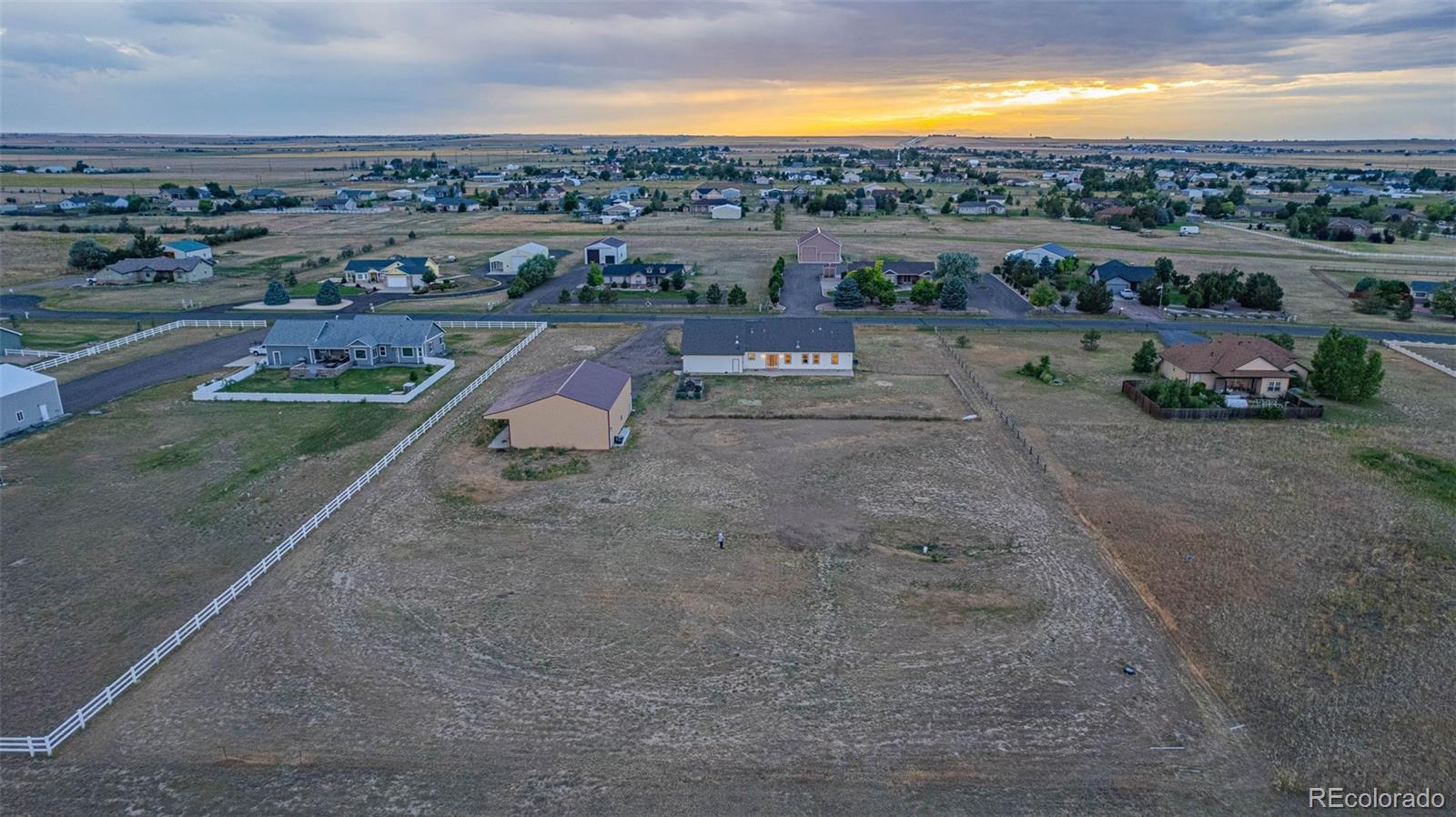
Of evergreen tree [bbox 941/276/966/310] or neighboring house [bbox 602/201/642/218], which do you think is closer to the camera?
evergreen tree [bbox 941/276/966/310]

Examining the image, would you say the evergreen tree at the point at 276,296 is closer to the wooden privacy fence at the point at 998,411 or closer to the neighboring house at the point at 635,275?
the neighboring house at the point at 635,275

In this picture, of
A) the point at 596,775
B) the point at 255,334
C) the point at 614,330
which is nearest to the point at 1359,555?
the point at 596,775

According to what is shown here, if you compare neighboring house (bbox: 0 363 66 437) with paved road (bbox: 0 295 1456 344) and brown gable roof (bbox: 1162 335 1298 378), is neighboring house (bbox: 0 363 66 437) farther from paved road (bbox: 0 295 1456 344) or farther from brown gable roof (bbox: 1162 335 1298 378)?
brown gable roof (bbox: 1162 335 1298 378)

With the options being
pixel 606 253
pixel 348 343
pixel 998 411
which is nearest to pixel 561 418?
pixel 348 343

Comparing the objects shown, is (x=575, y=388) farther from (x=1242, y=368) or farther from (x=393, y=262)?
(x=393, y=262)

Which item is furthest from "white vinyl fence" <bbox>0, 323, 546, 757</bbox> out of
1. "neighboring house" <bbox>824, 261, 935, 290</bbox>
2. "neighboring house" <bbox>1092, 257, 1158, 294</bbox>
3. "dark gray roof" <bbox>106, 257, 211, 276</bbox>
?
"neighboring house" <bbox>1092, 257, 1158, 294</bbox>

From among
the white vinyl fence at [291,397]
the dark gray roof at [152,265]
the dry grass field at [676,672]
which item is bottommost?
the dry grass field at [676,672]

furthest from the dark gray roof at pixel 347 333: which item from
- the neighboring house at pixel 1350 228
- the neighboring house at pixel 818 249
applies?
the neighboring house at pixel 1350 228
